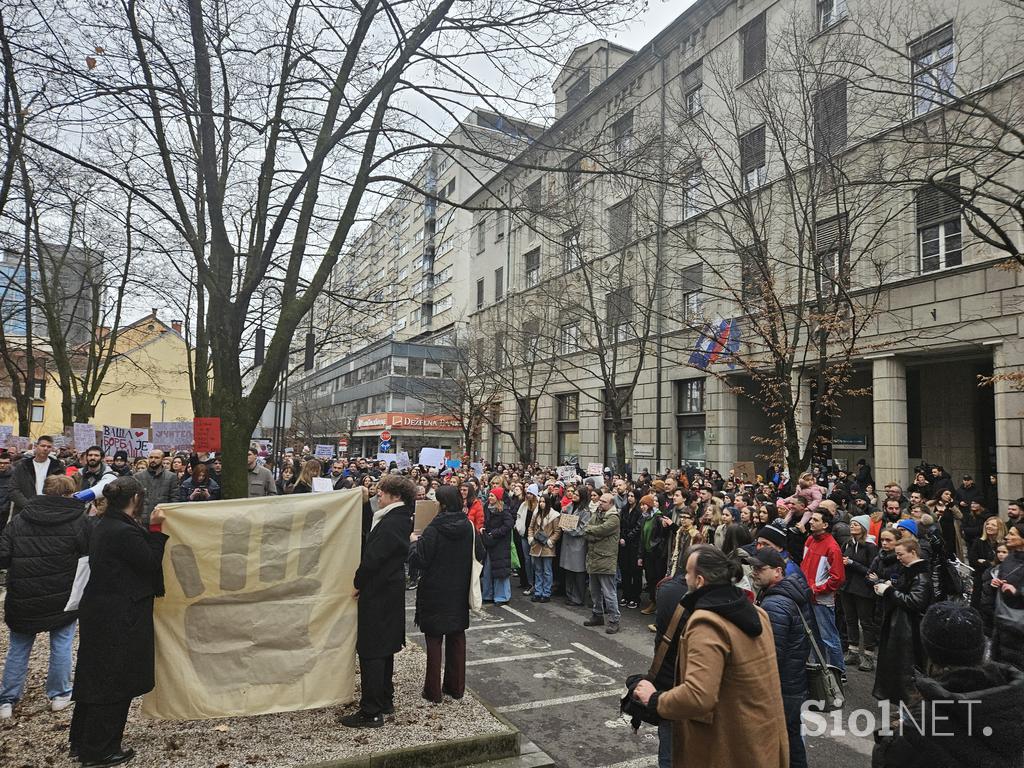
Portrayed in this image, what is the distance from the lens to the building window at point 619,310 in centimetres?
2105

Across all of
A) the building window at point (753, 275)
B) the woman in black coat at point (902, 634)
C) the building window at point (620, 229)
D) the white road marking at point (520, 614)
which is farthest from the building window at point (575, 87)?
the building window at point (620, 229)

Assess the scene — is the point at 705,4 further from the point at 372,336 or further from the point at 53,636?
the point at 53,636

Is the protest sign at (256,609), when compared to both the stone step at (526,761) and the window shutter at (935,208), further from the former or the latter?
the window shutter at (935,208)

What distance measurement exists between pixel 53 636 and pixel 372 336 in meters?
7.70

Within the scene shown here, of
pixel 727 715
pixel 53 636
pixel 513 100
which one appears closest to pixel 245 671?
pixel 53 636

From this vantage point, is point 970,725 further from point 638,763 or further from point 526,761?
point 526,761

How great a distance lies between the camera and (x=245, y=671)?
205 inches

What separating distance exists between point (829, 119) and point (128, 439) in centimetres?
1879

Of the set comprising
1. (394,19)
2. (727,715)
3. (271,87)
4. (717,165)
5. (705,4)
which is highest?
(705,4)

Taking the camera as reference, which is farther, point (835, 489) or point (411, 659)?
point (835, 489)

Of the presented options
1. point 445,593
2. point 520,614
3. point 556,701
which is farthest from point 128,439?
A: point 556,701

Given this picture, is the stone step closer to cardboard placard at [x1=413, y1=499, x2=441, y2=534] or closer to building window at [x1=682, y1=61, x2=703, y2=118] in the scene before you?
cardboard placard at [x1=413, y1=499, x2=441, y2=534]

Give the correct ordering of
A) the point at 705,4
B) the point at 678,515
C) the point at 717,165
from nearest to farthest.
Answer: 1. the point at 678,515
2. the point at 717,165
3. the point at 705,4

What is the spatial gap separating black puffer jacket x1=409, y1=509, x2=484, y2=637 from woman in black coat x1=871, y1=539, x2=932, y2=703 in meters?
3.60
